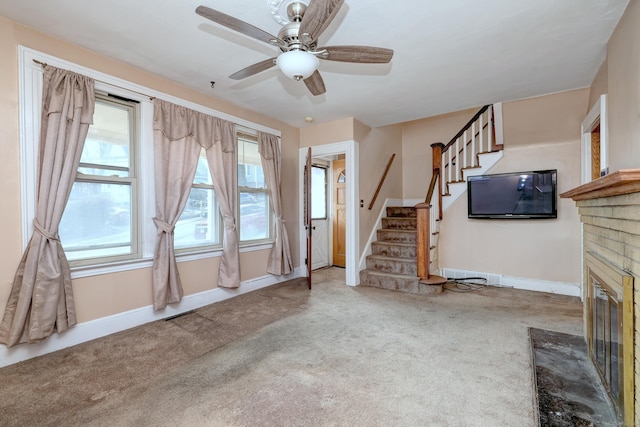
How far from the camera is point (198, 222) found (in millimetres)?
3553

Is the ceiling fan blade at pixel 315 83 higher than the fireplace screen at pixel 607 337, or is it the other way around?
the ceiling fan blade at pixel 315 83

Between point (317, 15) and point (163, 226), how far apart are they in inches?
98.4

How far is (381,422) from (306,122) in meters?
3.99

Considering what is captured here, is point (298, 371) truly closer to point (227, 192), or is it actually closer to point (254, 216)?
point (227, 192)

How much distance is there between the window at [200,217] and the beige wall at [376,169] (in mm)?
2172

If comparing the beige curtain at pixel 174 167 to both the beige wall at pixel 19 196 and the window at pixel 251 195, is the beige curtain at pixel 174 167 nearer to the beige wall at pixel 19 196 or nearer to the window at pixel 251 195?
the beige wall at pixel 19 196

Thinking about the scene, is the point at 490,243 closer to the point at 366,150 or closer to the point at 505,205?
the point at 505,205

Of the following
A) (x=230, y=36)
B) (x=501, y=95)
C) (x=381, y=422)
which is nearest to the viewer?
(x=381, y=422)

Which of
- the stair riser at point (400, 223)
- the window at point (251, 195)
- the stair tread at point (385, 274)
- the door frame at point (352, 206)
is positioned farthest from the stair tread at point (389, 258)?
the window at point (251, 195)

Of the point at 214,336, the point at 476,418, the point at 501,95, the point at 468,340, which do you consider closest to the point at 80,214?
the point at 214,336

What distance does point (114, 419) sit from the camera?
1.62m

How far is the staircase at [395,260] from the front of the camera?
13.3ft

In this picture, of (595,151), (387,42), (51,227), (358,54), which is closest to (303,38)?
(358,54)

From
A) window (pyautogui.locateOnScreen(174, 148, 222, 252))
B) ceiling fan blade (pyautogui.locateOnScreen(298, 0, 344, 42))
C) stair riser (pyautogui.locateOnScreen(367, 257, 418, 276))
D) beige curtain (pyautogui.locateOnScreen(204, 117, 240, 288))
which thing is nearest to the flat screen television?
stair riser (pyautogui.locateOnScreen(367, 257, 418, 276))
